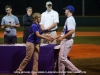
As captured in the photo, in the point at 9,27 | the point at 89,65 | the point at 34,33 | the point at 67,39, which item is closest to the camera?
the point at 34,33

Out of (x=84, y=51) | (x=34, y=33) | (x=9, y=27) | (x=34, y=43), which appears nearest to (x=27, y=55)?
(x=34, y=43)

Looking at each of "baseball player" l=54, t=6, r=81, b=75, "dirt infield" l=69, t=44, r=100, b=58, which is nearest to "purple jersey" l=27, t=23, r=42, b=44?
"baseball player" l=54, t=6, r=81, b=75

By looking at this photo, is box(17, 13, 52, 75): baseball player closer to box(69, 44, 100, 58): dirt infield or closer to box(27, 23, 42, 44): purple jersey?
box(27, 23, 42, 44): purple jersey

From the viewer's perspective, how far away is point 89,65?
35.4ft

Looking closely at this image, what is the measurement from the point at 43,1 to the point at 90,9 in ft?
19.4

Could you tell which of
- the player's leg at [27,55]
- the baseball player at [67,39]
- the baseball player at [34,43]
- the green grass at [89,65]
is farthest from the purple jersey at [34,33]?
the green grass at [89,65]

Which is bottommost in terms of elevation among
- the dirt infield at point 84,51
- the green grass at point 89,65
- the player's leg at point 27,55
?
the dirt infield at point 84,51

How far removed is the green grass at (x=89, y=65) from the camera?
31.8 feet

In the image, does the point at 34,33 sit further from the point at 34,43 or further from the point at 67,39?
the point at 67,39

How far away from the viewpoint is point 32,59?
29.7ft

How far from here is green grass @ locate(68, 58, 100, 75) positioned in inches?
382

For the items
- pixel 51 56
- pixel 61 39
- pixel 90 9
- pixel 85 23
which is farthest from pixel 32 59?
pixel 90 9

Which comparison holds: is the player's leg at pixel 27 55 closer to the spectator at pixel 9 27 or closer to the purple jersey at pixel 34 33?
the purple jersey at pixel 34 33

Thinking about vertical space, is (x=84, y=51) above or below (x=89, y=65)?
below
